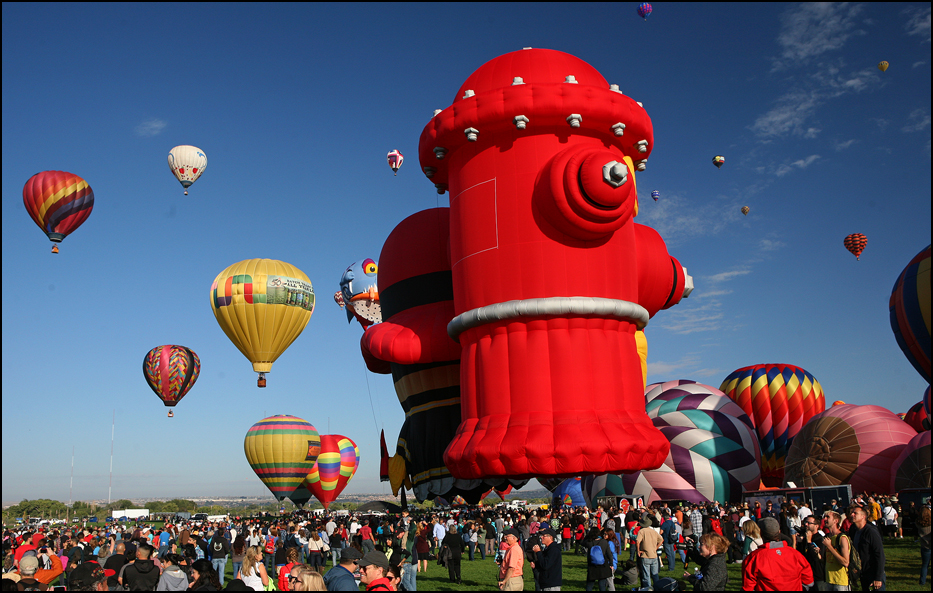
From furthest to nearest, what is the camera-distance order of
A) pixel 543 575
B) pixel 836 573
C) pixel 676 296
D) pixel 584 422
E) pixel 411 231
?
pixel 411 231 < pixel 676 296 < pixel 584 422 < pixel 543 575 < pixel 836 573

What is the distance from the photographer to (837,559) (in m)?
6.32

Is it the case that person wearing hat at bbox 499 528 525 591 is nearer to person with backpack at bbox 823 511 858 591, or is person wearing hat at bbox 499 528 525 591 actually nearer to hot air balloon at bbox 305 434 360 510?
person with backpack at bbox 823 511 858 591

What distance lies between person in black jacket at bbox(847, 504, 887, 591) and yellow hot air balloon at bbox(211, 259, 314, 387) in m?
23.1

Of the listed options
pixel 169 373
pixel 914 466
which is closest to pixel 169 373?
pixel 169 373

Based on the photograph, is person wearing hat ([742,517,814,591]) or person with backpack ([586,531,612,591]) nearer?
person wearing hat ([742,517,814,591])

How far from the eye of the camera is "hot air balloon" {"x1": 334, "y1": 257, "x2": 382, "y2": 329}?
34.9 m

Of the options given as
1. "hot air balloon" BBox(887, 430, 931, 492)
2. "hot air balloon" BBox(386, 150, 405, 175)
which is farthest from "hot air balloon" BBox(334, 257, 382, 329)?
"hot air balloon" BBox(887, 430, 931, 492)

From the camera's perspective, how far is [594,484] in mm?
22594

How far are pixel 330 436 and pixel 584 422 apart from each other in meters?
36.2

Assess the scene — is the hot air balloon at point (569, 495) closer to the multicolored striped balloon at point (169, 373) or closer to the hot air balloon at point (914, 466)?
the hot air balloon at point (914, 466)

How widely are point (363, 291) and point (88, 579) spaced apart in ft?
95.6

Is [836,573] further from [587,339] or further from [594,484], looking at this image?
[594,484]

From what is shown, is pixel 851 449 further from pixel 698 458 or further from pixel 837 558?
pixel 837 558

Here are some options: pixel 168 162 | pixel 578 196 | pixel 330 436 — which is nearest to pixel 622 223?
pixel 578 196
